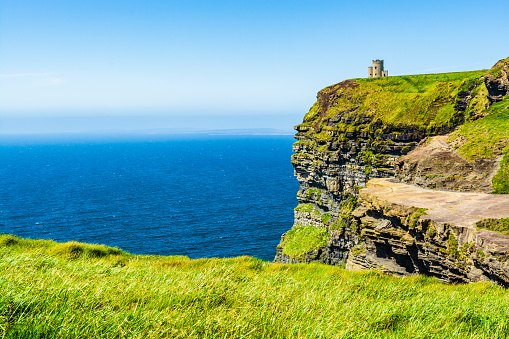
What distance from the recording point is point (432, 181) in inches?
1341

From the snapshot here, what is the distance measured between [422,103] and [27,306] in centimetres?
5079

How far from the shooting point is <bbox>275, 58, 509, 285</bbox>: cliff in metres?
21.6

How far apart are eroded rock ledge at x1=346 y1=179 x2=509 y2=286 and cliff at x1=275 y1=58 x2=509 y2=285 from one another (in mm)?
72

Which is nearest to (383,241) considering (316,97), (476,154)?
(476,154)

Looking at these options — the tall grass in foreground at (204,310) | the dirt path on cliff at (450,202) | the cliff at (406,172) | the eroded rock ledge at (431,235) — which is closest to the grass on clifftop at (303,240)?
the cliff at (406,172)

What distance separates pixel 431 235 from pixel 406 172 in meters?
16.4

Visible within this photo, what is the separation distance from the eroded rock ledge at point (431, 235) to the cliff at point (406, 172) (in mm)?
72

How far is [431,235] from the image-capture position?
22.3 m

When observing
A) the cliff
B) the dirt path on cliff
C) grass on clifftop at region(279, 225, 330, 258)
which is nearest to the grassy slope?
the cliff

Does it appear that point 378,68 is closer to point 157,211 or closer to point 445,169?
point 445,169

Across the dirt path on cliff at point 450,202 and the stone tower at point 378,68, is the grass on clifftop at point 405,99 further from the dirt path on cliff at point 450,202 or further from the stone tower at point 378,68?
the dirt path on cliff at point 450,202

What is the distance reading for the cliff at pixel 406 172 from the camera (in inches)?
852

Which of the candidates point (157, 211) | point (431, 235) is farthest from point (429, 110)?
point (157, 211)

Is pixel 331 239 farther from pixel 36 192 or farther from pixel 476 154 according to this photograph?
pixel 36 192
